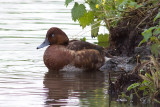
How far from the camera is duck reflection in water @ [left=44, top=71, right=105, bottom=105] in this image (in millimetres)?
8678

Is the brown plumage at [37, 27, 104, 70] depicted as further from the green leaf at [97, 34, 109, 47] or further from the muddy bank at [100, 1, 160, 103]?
the green leaf at [97, 34, 109, 47]

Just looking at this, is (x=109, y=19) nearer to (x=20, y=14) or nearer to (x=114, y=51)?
(x=114, y=51)

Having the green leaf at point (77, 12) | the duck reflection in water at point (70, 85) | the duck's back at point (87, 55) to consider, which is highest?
the green leaf at point (77, 12)

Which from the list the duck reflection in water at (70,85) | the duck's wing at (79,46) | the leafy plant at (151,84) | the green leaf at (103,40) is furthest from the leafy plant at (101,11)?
the leafy plant at (151,84)

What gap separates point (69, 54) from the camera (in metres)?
11.1

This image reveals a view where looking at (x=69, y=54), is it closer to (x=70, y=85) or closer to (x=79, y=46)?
(x=79, y=46)

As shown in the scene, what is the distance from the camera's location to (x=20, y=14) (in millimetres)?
17719

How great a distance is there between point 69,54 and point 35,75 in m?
0.87

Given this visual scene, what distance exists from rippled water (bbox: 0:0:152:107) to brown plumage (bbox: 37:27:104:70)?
18cm

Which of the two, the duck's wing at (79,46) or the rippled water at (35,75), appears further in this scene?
the duck's wing at (79,46)

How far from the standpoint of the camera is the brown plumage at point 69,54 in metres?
11.1

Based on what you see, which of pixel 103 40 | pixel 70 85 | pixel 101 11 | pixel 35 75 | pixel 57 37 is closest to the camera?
pixel 70 85

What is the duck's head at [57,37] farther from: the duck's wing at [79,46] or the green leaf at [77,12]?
the green leaf at [77,12]

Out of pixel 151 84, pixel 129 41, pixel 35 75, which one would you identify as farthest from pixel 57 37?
pixel 151 84
